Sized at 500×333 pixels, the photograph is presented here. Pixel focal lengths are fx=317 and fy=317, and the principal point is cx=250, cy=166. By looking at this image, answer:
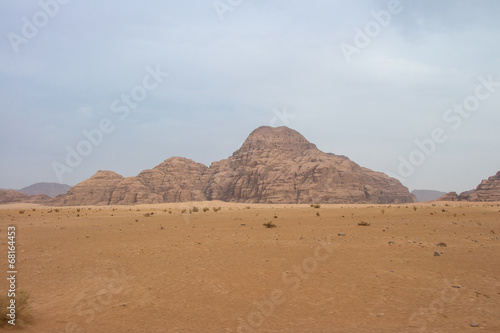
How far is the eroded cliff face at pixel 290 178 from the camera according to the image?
9119 cm

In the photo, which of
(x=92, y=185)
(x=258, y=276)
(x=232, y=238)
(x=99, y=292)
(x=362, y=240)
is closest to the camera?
(x=99, y=292)

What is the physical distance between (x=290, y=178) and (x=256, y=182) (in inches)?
456

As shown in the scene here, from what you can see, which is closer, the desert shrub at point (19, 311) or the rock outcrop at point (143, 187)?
the desert shrub at point (19, 311)

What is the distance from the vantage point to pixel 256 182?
4053 inches

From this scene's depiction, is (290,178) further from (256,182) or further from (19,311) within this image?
(19,311)

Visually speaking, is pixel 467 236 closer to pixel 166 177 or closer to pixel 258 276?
pixel 258 276

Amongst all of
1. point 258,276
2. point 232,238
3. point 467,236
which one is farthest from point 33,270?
point 467,236

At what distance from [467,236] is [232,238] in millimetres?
10164

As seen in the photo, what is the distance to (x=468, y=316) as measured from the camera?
17.9ft

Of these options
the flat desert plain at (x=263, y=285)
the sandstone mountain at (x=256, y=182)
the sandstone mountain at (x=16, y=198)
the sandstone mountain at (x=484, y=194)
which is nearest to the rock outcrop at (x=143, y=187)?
the sandstone mountain at (x=256, y=182)

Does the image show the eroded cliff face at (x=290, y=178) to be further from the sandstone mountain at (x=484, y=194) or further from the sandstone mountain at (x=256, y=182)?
the sandstone mountain at (x=484, y=194)

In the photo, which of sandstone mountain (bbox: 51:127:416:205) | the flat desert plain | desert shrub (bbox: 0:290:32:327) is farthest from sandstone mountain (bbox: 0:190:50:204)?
desert shrub (bbox: 0:290:32:327)

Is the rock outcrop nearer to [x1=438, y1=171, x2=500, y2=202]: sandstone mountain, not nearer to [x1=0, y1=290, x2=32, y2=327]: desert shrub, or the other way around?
[x1=438, y1=171, x2=500, y2=202]: sandstone mountain

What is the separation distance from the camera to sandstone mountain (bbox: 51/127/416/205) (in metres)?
92.9
